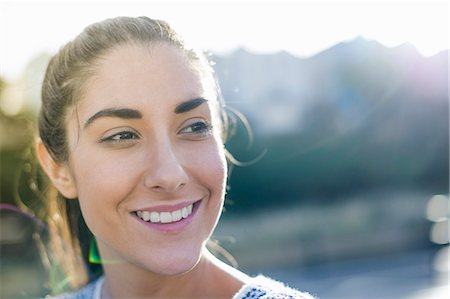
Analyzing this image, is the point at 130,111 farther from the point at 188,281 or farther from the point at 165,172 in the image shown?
the point at 188,281

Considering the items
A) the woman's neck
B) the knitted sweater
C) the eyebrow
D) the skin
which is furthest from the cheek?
the knitted sweater

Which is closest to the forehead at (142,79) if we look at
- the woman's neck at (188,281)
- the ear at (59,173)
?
the ear at (59,173)

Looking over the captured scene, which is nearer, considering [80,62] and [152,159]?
[152,159]

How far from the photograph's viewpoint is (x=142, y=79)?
1.92 metres

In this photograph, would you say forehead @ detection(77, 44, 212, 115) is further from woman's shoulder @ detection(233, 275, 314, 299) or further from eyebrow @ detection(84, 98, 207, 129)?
woman's shoulder @ detection(233, 275, 314, 299)

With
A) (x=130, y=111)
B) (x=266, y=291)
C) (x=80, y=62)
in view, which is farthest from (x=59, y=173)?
(x=266, y=291)

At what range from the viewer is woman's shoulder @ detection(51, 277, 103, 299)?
248 centimetres

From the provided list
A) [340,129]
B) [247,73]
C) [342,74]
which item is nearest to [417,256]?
[340,129]

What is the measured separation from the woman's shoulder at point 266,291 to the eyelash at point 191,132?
460mm

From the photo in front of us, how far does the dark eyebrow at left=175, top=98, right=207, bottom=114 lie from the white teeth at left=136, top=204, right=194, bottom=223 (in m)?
0.27

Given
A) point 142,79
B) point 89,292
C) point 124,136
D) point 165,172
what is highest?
point 142,79

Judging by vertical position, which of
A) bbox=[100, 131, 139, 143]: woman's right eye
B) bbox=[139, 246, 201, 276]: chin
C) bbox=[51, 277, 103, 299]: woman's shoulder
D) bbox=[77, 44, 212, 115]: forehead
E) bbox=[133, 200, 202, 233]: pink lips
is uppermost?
bbox=[77, 44, 212, 115]: forehead

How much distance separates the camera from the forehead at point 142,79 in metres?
1.91

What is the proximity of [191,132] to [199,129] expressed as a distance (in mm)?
33
